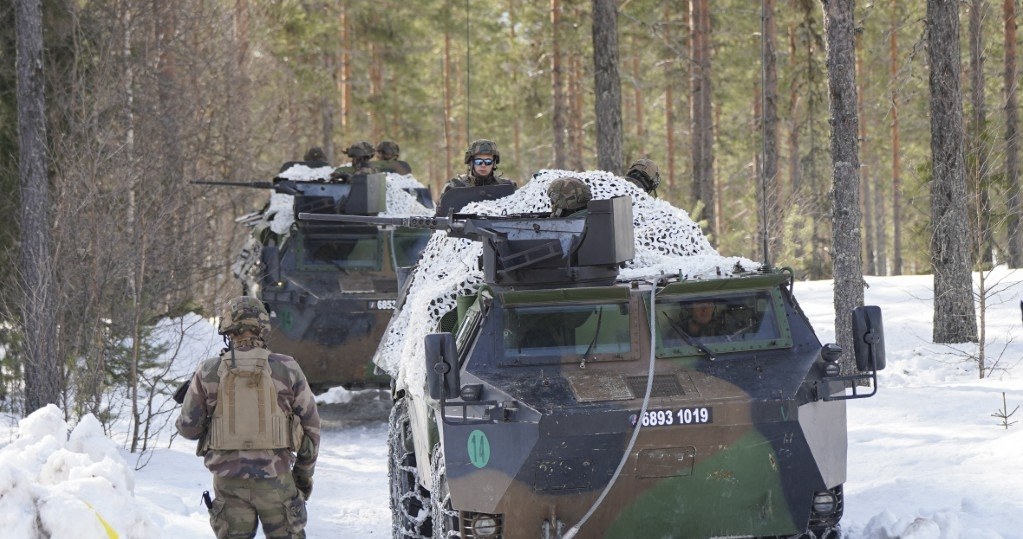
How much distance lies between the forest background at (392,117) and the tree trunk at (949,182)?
25 cm

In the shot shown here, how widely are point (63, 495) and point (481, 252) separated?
132 inches

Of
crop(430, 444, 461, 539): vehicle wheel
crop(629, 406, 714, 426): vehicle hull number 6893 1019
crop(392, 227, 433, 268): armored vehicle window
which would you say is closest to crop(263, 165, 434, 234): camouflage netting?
crop(392, 227, 433, 268): armored vehicle window

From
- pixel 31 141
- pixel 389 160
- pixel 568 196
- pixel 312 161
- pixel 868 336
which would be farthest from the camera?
pixel 389 160

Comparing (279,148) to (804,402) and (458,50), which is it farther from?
(804,402)

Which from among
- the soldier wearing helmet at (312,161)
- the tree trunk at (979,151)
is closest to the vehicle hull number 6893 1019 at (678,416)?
the tree trunk at (979,151)

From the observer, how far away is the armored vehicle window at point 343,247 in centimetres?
1430

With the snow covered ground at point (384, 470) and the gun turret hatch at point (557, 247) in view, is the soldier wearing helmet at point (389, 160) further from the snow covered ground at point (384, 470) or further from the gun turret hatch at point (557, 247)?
the gun turret hatch at point (557, 247)

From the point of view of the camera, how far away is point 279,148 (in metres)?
33.5

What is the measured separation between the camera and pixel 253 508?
20.9 feet

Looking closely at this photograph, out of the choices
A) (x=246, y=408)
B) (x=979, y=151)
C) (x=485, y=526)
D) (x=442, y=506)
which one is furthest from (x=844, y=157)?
(x=246, y=408)

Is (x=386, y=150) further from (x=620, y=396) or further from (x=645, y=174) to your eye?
(x=620, y=396)

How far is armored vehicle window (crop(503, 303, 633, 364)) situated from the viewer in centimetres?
702

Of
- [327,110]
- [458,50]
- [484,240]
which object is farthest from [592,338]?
[458,50]

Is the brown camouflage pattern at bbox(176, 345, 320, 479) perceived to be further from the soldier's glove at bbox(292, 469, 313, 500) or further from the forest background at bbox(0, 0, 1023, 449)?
the forest background at bbox(0, 0, 1023, 449)
